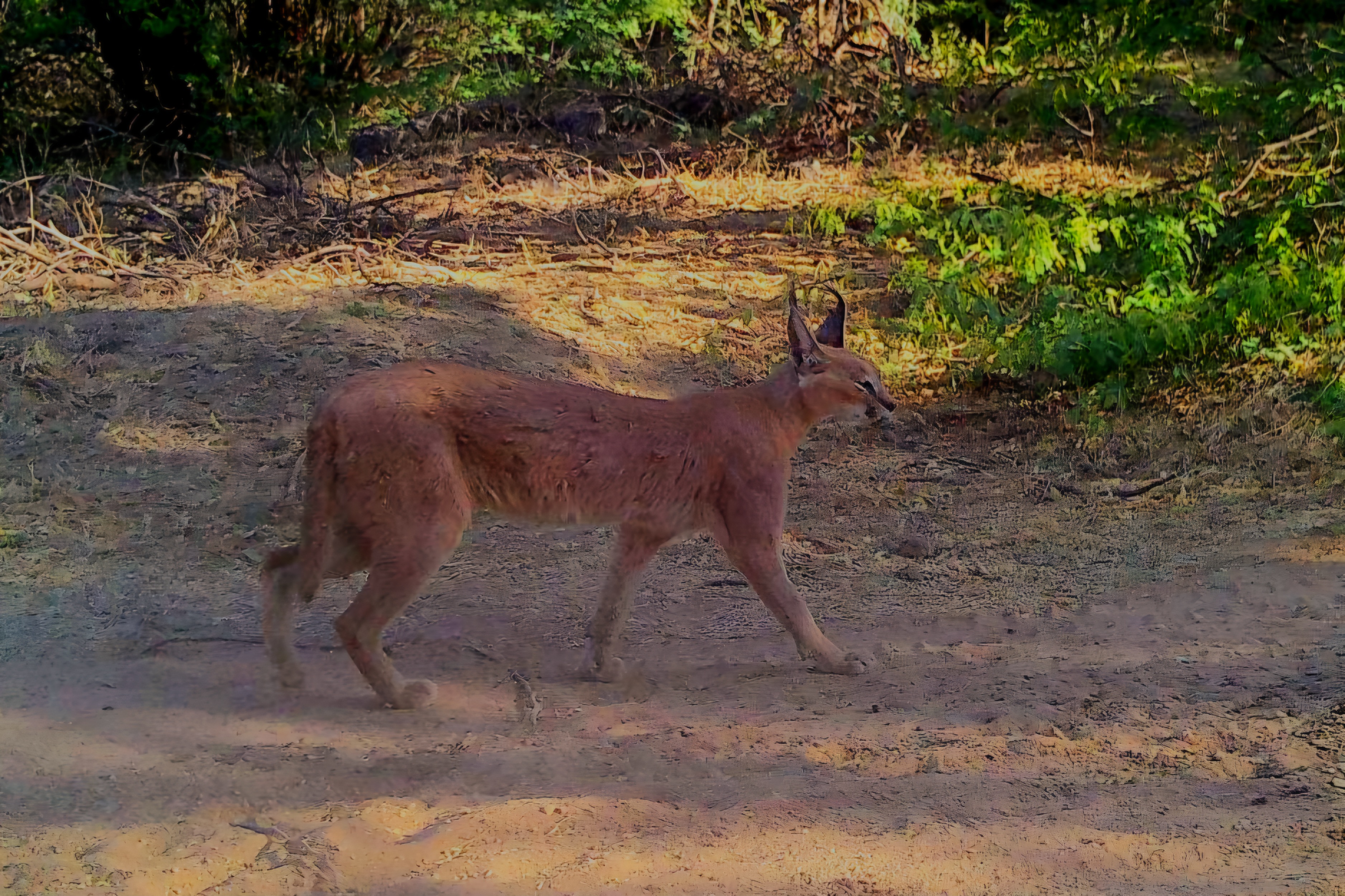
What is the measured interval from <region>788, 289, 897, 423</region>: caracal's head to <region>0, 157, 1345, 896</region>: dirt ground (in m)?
0.95

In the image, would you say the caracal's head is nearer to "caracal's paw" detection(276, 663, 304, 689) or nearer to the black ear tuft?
the black ear tuft

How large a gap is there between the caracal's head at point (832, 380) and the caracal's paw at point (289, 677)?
230 centimetres

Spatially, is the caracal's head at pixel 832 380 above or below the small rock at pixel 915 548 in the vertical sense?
above

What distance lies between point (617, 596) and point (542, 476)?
0.62 metres

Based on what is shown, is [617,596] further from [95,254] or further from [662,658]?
[95,254]

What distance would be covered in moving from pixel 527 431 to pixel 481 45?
33.1 ft

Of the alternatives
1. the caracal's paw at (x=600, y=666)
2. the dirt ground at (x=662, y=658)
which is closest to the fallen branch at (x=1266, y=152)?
the dirt ground at (x=662, y=658)

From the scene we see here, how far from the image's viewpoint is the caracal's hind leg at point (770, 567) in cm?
524

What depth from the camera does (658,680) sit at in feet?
17.2

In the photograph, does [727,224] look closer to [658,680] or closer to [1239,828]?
[658,680]

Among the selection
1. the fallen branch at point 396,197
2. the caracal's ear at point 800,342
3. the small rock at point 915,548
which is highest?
the caracal's ear at point 800,342

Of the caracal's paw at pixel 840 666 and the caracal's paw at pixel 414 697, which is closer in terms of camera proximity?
the caracal's paw at pixel 414 697

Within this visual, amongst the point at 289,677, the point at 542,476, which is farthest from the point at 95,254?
the point at 542,476

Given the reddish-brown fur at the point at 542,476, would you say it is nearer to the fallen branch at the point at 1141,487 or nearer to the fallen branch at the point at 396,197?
the fallen branch at the point at 1141,487
